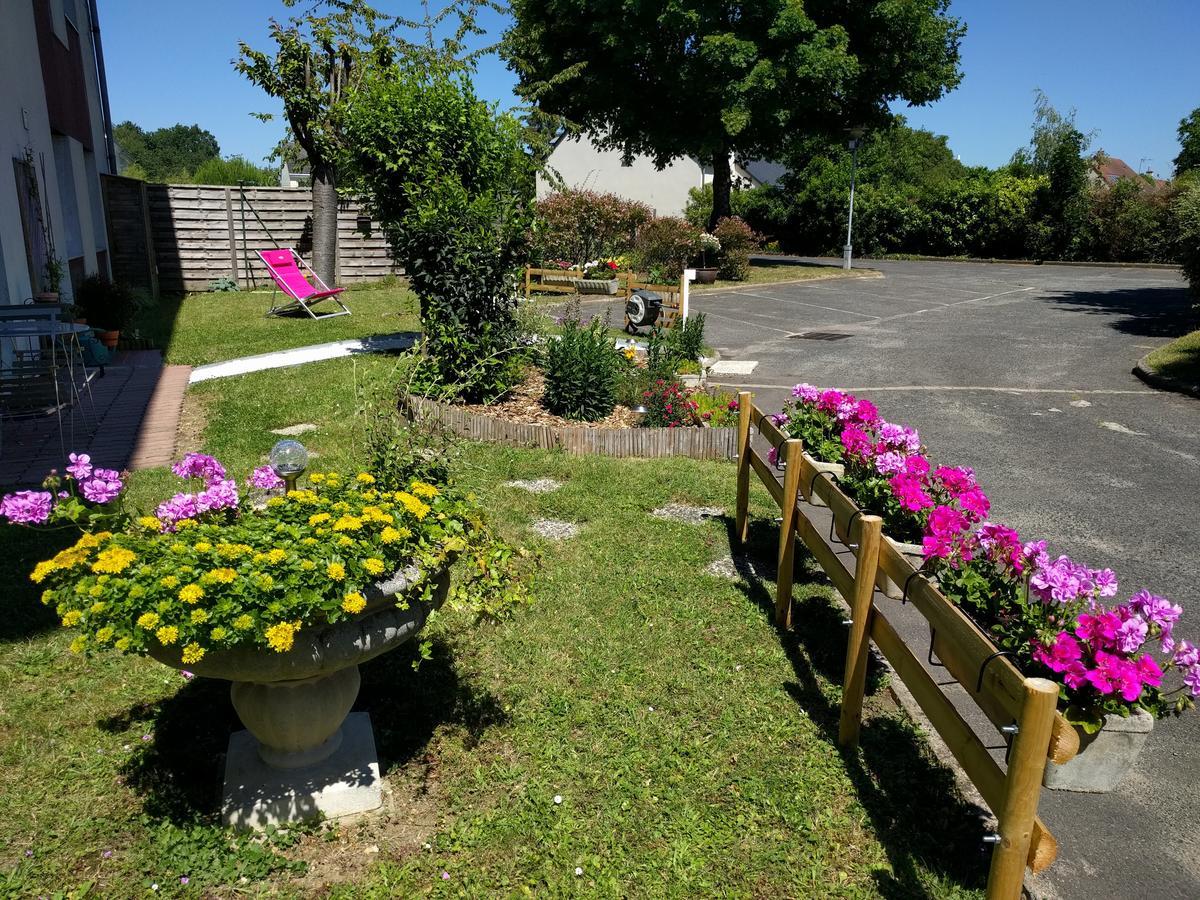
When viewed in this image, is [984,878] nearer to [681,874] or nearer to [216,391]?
[681,874]

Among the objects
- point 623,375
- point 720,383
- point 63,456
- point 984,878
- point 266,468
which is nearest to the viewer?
point 984,878

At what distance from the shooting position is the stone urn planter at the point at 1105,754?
2531 mm

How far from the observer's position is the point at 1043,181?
31953mm

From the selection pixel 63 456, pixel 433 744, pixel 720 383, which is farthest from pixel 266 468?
pixel 720 383

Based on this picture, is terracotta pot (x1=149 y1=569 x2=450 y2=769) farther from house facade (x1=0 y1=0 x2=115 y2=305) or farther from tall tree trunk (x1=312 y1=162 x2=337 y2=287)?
tall tree trunk (x1=312 y1=162 x2=337 y2=287)

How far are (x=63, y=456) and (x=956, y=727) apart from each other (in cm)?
696

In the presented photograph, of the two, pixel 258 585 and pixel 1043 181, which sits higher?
pixel 1043 181

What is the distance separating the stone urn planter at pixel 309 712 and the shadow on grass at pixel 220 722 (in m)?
0.18

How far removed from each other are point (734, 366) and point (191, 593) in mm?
10598

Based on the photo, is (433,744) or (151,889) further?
(433,744)

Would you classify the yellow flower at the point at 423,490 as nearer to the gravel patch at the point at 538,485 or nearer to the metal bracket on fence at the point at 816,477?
the metal bracket on fence at the point at 816,477

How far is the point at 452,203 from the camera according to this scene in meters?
8.86

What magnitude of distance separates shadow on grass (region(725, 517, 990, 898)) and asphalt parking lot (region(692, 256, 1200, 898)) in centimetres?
30

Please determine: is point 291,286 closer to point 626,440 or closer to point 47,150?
point 47,150
